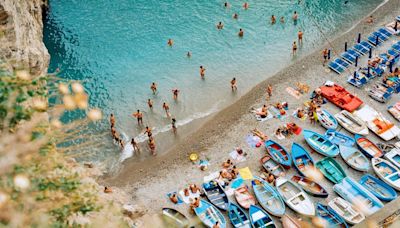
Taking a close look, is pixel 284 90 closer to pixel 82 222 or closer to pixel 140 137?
pixel 140 137

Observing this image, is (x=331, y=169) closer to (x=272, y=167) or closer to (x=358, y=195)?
(x=358, y=195)

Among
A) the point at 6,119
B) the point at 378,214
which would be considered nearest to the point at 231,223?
the point at 378,214

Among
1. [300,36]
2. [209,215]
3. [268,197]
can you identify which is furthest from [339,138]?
[300,36]

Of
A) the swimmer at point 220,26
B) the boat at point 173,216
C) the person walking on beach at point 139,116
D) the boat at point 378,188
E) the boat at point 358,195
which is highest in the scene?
the swimmer at point 220,26

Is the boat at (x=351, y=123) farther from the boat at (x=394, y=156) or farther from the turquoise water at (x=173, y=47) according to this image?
the turquoise water at (x=173, y=47)

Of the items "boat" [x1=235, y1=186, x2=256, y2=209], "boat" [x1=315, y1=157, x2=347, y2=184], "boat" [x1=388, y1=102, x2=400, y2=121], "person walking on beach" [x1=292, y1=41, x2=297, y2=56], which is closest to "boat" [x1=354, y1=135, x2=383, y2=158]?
"boat" [x1=315, y1=157, x2=347, y2=184]

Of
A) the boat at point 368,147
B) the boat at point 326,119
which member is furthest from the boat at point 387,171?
the boat at point 326,119

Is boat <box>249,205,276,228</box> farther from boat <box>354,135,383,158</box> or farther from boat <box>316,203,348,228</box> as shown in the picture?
boat <box>354,135,383,158</box>
